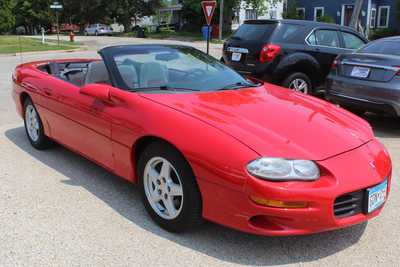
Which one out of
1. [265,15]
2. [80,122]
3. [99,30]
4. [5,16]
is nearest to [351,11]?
[265,15]

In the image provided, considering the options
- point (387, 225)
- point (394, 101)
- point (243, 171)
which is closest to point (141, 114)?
point (243, 171)

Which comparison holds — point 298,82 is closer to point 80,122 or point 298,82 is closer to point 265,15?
point 80,122

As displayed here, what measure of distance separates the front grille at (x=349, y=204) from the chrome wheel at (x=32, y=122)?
3669mm

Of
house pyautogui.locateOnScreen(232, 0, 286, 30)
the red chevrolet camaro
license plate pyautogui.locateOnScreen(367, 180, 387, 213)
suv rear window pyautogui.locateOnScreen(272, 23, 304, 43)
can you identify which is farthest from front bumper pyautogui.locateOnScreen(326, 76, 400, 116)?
house pyautogui.locateOnScreen(232, 0, 286, 30)

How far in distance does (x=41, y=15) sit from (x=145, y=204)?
59667 mm

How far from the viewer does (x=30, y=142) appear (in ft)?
19.0

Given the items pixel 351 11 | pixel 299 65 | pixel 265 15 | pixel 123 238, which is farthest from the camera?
pixel 265 15

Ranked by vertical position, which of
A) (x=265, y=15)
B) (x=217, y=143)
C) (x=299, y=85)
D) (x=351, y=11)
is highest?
(x=351, y=11)

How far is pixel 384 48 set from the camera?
23.8 feet

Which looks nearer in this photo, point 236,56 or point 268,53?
point 268,53

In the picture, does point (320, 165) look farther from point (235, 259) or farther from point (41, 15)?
point (41, 15)

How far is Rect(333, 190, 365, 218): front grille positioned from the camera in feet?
10.1

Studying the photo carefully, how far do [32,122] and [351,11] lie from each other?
37.2 m

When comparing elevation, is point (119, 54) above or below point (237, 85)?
above
